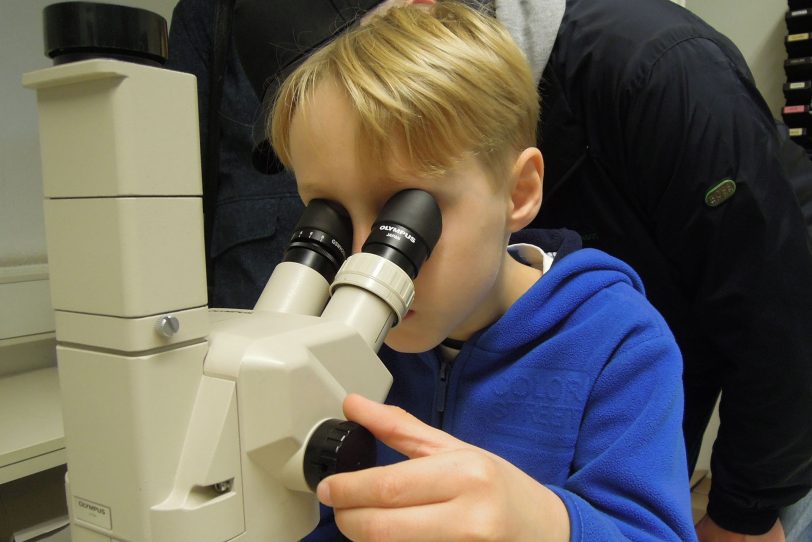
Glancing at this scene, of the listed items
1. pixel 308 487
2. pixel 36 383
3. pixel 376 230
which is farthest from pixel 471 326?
pixel 36 383

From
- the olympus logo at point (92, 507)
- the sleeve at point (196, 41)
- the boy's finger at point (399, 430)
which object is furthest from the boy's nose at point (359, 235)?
the sleeve at point (196, 41)

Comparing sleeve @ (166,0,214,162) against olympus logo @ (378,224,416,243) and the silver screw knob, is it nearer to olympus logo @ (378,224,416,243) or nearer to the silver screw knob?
olympus logo @ (378,224,416,243)

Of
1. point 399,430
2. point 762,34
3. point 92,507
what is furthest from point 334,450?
point 762,34

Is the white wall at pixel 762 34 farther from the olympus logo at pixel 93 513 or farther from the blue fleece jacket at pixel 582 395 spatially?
the olympus logo at pixel 93 513

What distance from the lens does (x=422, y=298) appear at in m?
0.65

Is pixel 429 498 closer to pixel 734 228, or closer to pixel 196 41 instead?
pixel 734 228

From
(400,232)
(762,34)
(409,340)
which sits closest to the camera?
(400,232)

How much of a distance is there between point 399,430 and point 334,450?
5cm

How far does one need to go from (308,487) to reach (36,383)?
145 centimetres

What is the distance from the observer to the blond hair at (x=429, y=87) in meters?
0.63

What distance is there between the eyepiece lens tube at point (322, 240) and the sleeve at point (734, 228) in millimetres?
510

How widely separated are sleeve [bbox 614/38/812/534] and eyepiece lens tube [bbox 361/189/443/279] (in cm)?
47

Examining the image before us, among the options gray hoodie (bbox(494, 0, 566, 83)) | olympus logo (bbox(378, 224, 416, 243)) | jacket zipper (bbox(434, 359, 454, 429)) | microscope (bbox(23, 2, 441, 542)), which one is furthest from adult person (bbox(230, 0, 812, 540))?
microscope (bbox(23, 2, 441, 542))

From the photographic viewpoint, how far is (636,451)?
63cm
